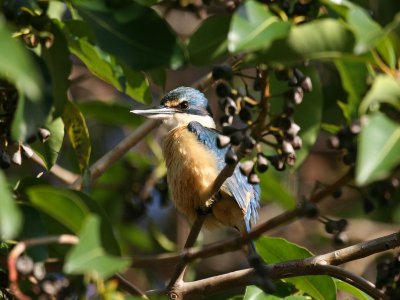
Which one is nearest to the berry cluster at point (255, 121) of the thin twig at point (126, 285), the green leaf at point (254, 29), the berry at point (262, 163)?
the berry at point (262, 163)

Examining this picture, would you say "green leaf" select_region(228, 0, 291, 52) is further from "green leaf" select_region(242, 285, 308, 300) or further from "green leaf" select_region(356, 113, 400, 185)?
"green leaf" select_region(242, 285, 308, 300)

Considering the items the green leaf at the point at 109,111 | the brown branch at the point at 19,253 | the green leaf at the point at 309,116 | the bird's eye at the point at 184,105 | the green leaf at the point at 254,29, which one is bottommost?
the bird's eye at the point at 184,105

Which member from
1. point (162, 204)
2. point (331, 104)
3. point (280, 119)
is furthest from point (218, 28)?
point (162, 204)

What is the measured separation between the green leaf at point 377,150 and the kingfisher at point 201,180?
1762mm

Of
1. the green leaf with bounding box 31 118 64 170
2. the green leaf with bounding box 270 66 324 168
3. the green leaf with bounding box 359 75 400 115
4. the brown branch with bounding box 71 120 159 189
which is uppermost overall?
the green leaf with bounding box 359 75 400 115

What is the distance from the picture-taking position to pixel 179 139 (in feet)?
13.3

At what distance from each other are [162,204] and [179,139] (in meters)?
0.43

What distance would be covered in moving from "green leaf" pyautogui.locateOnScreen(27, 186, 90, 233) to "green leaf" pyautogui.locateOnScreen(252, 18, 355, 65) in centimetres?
59

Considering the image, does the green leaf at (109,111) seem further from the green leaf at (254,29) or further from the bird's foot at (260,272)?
the bird's foot at (260,272)

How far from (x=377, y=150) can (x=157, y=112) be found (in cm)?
249

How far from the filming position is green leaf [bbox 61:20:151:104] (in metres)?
2.91

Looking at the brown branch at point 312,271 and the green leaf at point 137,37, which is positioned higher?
the green leaf at point 137,37

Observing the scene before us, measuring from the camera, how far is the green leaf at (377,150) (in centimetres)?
184

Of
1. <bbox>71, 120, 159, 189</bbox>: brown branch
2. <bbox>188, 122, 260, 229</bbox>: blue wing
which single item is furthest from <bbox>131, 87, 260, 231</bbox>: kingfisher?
<bbox>71, 120, 159, 189</bbox>: brown branch
